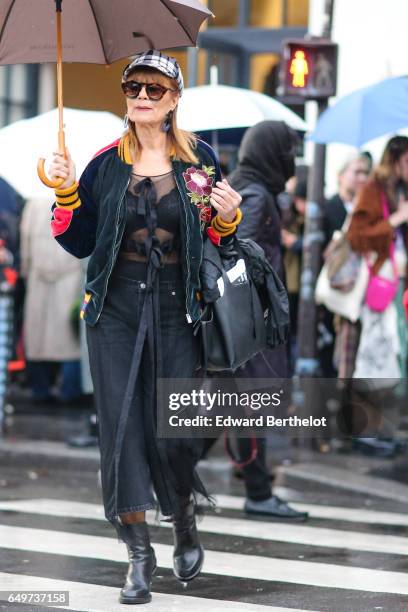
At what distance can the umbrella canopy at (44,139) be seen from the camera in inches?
413

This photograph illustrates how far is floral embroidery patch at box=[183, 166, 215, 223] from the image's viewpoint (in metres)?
6.20

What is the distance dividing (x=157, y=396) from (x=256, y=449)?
2.40 meters

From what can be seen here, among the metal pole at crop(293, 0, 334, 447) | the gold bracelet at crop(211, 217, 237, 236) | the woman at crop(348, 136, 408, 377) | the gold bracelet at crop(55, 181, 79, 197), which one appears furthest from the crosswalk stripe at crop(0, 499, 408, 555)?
the metal pole at crop(293, 0, 334, 447)

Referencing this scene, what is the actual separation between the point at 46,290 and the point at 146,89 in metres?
7.52

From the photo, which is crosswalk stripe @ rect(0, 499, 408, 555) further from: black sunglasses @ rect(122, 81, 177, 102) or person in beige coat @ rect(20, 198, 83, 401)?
person in beige coat @ rect(20, 198, 83, 401)

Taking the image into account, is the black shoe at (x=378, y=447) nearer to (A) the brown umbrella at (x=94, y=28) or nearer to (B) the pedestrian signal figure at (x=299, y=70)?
(B) the pedestrian signal figure at (x=299, y=70)

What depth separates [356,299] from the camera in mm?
10906

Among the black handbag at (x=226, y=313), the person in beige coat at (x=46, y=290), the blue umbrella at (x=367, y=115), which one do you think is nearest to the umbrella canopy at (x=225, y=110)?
the blue umbrella at (x=367, y=115)

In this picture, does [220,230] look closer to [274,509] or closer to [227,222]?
[227,222]

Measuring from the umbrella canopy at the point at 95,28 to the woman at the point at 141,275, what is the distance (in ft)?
1.10

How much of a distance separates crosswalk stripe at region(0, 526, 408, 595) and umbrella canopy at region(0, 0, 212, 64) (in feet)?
7.47

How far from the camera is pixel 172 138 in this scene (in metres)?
6.31

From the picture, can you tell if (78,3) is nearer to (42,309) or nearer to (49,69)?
(42,309)

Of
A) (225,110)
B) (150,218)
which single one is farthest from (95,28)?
(225,110)
